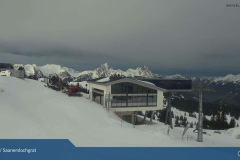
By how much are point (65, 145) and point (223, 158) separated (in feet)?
40.9

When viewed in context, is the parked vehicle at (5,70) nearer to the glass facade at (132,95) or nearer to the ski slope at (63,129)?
the glass facade at (132,95)

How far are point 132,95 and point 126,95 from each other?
129 cm

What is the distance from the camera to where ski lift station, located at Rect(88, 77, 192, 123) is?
4288 centimetres

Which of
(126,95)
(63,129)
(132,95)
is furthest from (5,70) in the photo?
(63,129)

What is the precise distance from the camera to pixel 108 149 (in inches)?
736

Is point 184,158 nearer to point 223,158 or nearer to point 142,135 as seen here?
point 223,158

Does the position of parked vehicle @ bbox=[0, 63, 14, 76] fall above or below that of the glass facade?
above

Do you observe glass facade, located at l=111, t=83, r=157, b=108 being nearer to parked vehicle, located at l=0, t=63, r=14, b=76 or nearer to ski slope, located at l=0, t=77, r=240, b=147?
ski slope, located at l=0, t=77, r=240, b=147

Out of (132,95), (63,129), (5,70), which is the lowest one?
(63,129)

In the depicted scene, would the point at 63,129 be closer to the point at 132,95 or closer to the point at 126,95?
the point at 126,95

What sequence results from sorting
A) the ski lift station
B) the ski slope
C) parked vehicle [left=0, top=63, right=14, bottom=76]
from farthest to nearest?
1. parked vehicle [left=0, top=63, right=14, bottom=76]
2. the ski lift station
3. the ski slope

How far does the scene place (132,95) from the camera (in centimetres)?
4450

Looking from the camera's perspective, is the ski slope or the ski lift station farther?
the ski lift station

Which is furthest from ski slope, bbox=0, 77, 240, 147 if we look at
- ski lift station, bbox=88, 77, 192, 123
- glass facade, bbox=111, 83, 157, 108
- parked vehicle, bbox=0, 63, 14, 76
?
parked vehicle, bbox=0, 63, 14, 76
